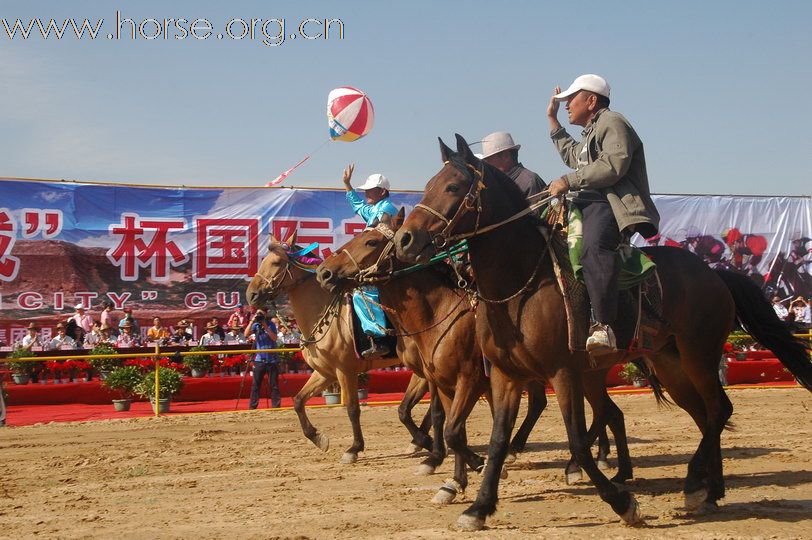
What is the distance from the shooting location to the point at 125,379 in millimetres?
16656

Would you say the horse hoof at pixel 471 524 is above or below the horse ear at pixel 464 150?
below

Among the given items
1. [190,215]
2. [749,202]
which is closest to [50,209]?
[190,215]

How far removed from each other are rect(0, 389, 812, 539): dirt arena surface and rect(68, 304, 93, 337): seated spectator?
606cm

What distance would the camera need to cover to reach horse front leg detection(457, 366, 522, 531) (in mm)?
6211

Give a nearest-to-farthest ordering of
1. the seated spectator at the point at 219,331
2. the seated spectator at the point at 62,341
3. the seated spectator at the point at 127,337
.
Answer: the seated spectator at the point at 62,341 < the seated spectator at the point at 127,337 < the seated spectator at the point at 219,331

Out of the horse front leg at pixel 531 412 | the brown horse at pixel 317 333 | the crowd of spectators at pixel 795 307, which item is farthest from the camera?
the crowd of spectators at pixel 795 307

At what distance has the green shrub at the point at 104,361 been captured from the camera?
17.6m

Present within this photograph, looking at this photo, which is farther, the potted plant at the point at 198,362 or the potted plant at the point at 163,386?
the potted plant at the point at 198,362

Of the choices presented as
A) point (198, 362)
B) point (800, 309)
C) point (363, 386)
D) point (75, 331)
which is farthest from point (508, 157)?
point (800, 309)

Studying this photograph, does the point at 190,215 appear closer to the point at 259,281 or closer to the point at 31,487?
the point at 259,281

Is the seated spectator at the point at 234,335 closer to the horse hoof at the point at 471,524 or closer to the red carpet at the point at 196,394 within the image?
the red carpet at the point at 196,394

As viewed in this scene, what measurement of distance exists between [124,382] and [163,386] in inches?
41.2

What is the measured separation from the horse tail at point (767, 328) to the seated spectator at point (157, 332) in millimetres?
14689

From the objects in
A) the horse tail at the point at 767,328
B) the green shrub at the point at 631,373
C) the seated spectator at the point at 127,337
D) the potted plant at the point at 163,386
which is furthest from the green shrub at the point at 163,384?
the horse tail at the point at 767,328
